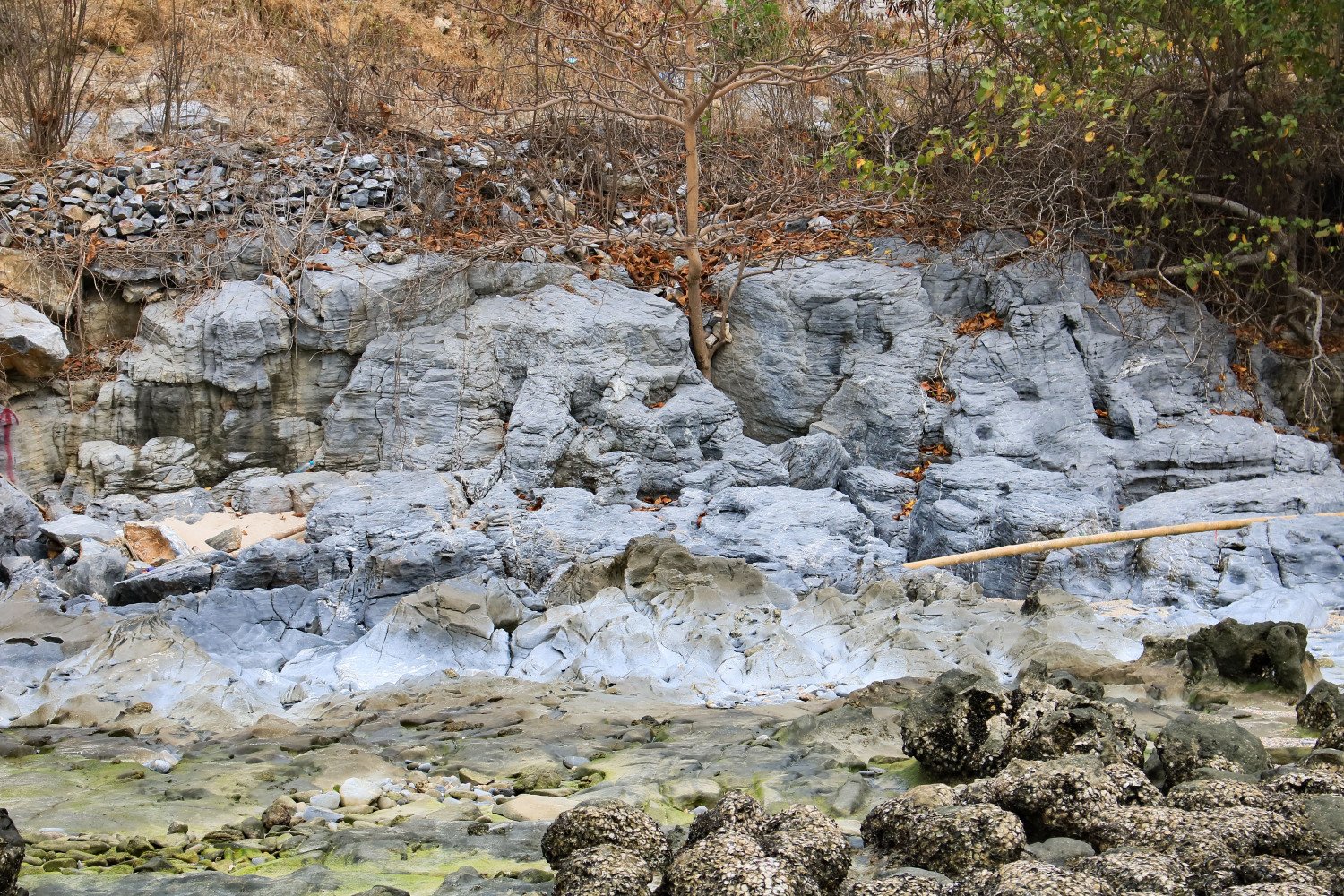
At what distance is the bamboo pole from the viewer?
7.26 m

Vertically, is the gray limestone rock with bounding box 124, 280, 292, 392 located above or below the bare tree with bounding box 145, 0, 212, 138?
below

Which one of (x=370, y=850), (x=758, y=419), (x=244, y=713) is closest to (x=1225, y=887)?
(x=370, y=850)

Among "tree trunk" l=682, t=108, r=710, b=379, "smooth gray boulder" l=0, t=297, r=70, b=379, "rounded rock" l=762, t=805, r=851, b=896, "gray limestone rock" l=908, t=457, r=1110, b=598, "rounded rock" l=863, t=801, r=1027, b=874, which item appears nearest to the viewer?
"rounded rock" l=762, t=805, r=851, b=896

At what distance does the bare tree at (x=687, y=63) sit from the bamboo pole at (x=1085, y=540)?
117 inches

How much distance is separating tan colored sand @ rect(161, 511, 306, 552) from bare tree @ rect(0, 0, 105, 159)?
4.05 meters

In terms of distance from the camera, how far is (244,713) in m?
5.59

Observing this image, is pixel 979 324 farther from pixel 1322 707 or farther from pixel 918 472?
pixel 1322 707

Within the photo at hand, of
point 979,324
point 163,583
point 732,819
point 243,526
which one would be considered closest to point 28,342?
point 243,526

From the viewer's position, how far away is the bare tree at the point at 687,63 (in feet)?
29.0

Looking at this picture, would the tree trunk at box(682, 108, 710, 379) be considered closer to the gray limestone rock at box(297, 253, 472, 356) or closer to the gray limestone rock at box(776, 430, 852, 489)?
the gray limestone rock at box(776, 430, 852, 489)

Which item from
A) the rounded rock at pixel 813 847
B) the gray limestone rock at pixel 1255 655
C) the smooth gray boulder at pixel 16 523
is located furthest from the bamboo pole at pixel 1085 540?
the smooth gray boulder at pixel 16 523

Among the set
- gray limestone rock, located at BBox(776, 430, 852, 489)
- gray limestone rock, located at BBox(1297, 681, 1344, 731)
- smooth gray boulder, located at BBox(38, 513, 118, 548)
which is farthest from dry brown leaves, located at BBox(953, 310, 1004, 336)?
smooth gray boulder, located at BBox(38, 513, 118, 548)

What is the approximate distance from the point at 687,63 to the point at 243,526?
4.60 meters

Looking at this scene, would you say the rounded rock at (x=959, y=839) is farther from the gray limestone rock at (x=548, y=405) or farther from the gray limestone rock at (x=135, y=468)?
the gray limestone rock at (x=135, y=468)
